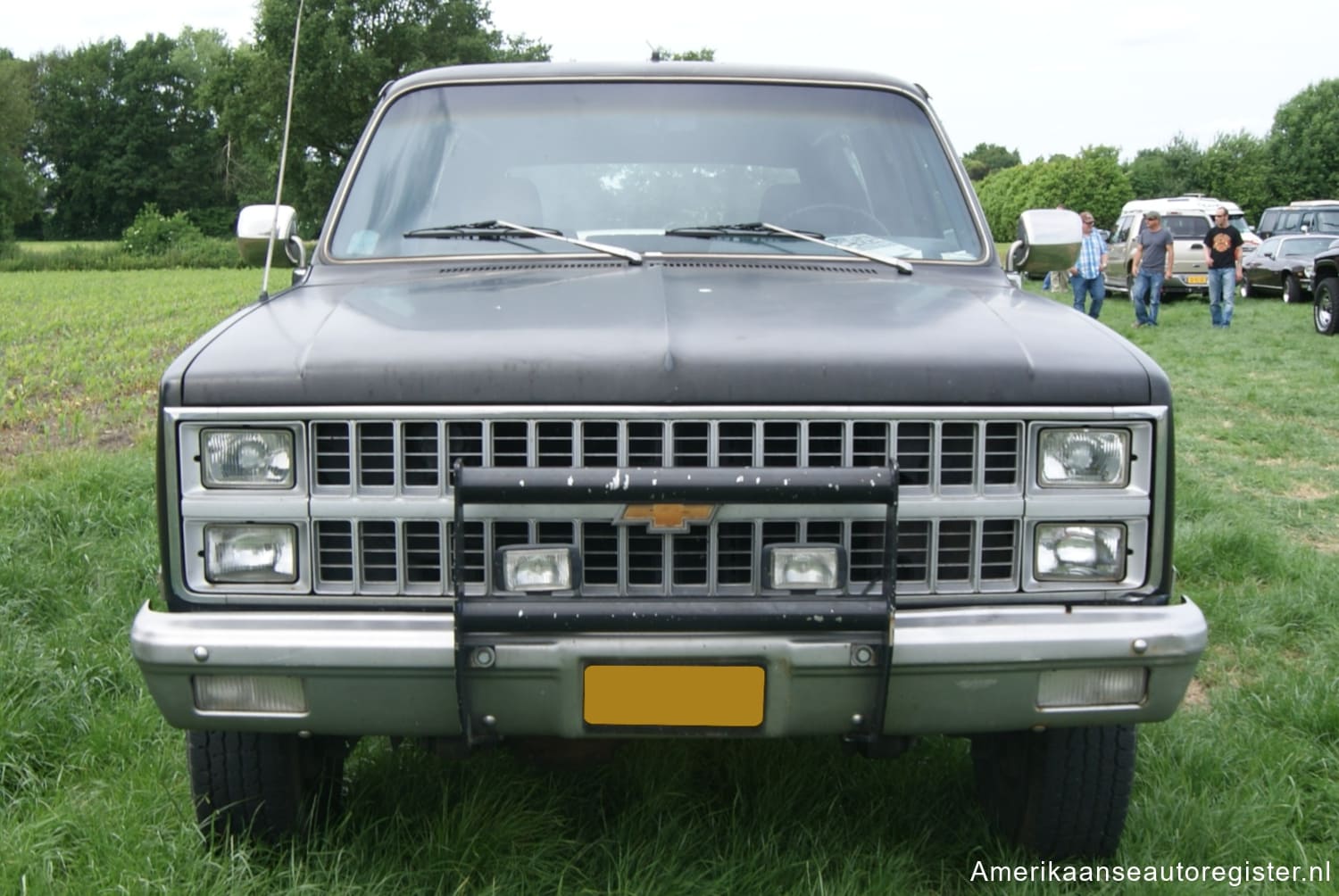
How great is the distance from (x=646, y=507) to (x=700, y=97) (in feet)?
5.83

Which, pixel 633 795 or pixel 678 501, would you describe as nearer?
pixel 678 501

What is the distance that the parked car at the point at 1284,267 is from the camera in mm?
21844

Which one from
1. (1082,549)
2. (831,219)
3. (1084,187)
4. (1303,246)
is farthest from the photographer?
(1084,187)

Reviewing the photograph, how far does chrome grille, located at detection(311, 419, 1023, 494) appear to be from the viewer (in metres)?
2.48

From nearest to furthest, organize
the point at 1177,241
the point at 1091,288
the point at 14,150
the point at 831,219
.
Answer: the point at 831,219
the point at 1091,288
the point at 1177,241
the point at 14,150

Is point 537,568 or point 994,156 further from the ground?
point 994,156

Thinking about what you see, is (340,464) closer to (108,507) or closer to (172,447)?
(172,447)

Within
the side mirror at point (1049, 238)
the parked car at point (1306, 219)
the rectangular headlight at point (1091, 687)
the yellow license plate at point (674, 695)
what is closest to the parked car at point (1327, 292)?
the parked car at point (1306, 219)

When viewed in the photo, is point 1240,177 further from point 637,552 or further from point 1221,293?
point 637,552

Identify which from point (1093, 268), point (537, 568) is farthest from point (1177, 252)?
point (537, 568)

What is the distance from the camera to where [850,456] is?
8.20 ft

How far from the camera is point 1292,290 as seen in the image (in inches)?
867

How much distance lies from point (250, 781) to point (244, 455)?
2.73 feet

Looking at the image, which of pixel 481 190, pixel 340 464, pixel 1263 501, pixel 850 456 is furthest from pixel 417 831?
pixel 1263 501
